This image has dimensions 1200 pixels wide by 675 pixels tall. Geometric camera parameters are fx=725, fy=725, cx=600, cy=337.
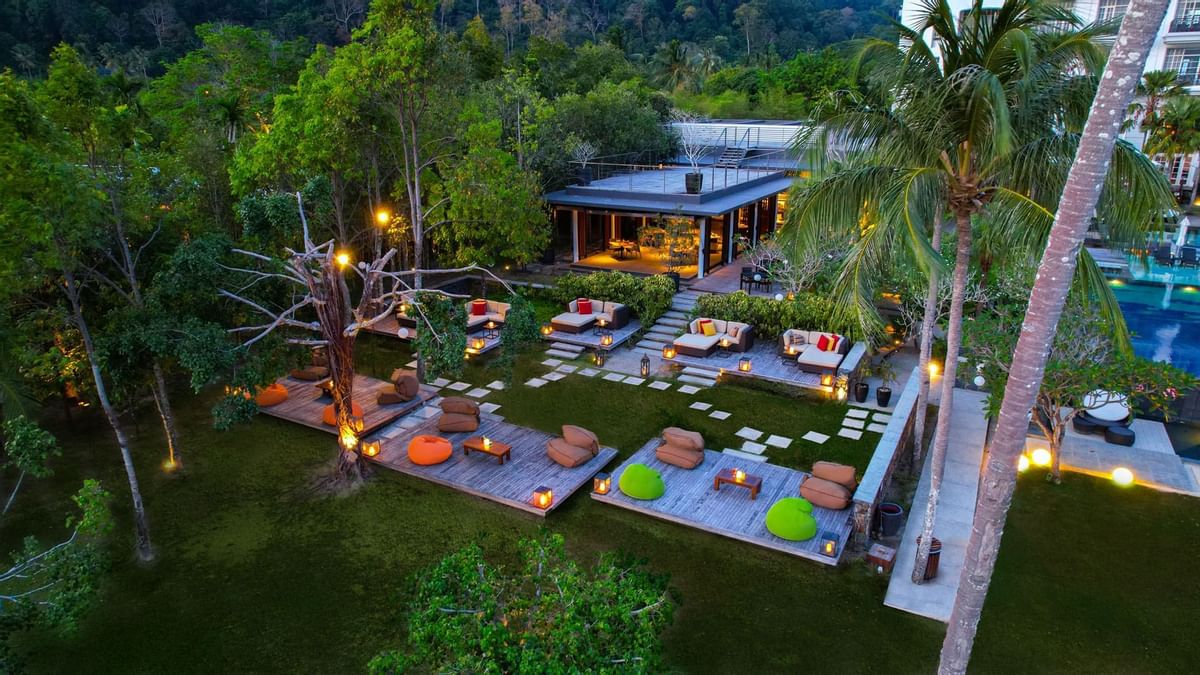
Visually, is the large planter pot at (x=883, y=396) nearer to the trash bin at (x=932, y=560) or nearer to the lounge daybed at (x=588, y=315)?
the trash bin at (x=932, y=560)

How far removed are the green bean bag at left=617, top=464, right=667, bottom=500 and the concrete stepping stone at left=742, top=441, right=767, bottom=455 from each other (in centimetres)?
262

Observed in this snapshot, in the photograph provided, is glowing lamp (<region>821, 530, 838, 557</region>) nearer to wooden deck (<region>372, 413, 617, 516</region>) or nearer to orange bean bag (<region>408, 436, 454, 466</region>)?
wooden deck (<region>372, 413, 617, 516</region>)

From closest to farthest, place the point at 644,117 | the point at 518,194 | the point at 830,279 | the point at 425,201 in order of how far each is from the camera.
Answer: the point at 830,279 < the point at 518,194 < the point at 425,201 < the point at 644,117

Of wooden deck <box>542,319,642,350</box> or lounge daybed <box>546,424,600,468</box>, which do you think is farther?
wooden deck <box>542,319,642,350</box>

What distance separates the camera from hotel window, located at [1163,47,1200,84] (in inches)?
1432

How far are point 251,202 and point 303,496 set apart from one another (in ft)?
17.1

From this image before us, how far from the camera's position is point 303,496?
41.9ft

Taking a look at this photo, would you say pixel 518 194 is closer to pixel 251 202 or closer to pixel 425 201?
pixel 425 201

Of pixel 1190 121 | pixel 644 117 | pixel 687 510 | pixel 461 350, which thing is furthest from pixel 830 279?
pixel 1190 121

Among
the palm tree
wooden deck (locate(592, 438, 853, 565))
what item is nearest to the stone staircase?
wooden deck (locate(592, 438, 853, 565))

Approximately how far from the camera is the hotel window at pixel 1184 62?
3638 cm

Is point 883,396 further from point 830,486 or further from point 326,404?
point 326,404

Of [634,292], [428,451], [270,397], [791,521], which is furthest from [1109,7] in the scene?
[270,397]

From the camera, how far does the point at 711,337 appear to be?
18609 mm
